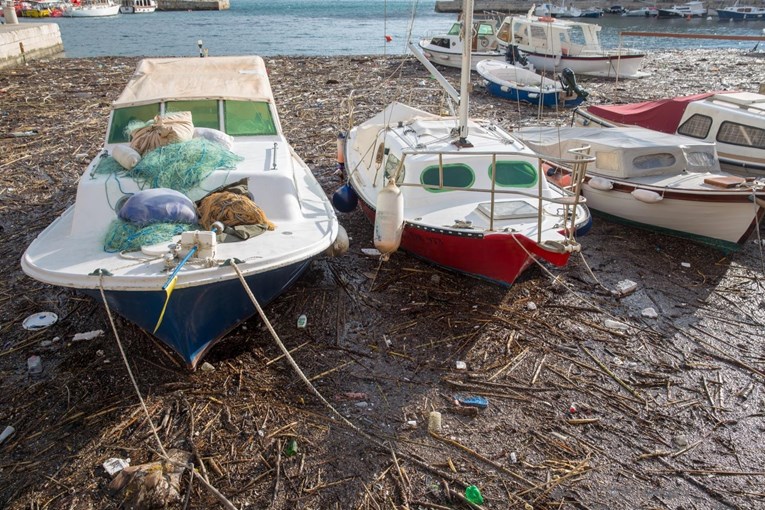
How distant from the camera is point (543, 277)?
7.28m

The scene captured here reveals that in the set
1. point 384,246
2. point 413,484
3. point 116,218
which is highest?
point 116,218

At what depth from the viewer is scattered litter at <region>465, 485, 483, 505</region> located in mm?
4090

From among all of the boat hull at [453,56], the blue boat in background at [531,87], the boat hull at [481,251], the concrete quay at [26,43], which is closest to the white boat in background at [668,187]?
the boat hull at [481,251]

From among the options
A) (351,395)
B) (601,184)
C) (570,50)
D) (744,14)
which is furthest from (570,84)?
(744,14)

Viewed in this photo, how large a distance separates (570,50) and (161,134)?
65.0ft

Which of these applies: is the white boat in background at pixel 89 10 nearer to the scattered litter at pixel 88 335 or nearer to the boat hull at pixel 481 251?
the scattered litter at pixel 88 335

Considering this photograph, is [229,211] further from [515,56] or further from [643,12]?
[643,12]

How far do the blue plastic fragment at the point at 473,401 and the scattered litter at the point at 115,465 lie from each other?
2828 millimetres

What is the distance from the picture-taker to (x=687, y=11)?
181 ft

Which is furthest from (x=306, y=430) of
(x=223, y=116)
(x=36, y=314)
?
(x=223, y=116)

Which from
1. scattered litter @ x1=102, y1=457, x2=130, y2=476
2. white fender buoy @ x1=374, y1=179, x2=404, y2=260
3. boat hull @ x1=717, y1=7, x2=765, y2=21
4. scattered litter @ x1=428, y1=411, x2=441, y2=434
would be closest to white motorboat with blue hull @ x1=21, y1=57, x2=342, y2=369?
white fender buoy @ x1=374, y1=179, x2=404, y2=260

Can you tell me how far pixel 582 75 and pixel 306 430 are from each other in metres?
21.2

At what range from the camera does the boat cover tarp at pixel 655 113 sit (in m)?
10.1

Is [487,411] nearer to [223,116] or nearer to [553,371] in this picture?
[553,371]
